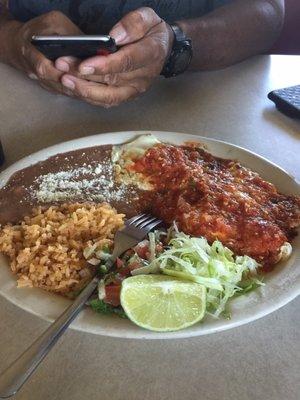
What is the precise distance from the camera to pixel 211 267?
37.1 inches

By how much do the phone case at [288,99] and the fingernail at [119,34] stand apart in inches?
23.1

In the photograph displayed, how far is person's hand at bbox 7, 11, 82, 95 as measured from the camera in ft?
4.87

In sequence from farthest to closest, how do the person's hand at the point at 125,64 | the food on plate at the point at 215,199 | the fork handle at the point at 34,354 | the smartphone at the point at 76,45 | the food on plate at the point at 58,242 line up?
1. the person's hand at the point at 125,64
2. the smartphone at the point at 76,45
3. the food on plate at the point at 215,199
4. the food on plate at the point at 58,242
5. the fork handle at the point at 34,354

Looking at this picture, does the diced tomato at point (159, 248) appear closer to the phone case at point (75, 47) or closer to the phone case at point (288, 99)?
the phone case at point (75, 47)

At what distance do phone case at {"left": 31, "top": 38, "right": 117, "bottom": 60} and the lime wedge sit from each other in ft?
2.38

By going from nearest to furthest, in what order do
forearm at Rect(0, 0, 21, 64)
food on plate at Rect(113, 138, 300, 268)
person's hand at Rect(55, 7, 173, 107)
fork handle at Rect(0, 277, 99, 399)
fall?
fork handle at Rect(0, 277, 99, 399), food on plate at Rect(113, 138, 300, 268), person's hand at Rect(55, 7, 173, 107), forearm at Rect(0, 0, 21, 64)

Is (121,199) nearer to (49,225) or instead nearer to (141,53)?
(49,225)

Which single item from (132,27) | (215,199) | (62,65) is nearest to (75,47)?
(62,65)

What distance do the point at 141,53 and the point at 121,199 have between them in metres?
0.53

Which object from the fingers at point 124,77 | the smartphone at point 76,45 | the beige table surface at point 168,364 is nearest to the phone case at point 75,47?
the smartphone at point 76,45

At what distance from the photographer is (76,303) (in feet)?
2.76

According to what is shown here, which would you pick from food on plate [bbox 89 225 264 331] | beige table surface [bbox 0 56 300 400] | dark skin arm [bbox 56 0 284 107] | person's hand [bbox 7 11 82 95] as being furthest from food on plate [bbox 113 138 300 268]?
person's hand [bbox 7 11 82 95]

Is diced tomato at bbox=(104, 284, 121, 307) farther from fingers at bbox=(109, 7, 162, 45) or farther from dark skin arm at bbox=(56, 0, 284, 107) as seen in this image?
fingers at bbox=(109, 7, 162, 45)

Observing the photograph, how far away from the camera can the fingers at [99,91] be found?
4.82 feet
